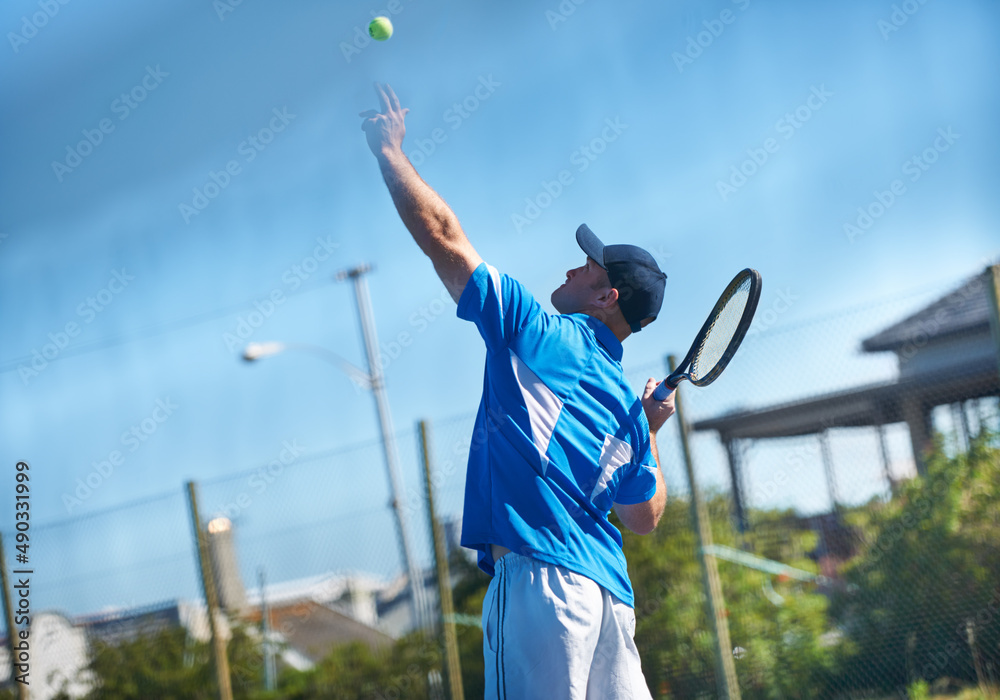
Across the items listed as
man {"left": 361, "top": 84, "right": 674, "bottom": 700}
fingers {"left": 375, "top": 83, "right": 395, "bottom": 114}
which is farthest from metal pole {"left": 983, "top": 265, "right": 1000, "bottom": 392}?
fingers {"left": 375, "top": 83, "right": 395, "bottom": 114}

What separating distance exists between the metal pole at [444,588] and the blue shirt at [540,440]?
3.93 m

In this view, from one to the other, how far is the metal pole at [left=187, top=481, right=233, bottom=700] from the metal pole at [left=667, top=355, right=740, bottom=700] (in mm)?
3771

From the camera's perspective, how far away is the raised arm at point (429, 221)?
219 centimetres

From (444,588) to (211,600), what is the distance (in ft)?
6.45

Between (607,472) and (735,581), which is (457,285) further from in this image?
(735,581)

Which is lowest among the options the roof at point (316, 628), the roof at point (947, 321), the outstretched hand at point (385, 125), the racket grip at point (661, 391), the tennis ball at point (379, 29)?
the roof at point (316, 628)

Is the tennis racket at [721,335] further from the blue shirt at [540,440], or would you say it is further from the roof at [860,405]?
the roof at [860,405]

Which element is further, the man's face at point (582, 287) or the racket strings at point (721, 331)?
the racket strings at point (721, 331)

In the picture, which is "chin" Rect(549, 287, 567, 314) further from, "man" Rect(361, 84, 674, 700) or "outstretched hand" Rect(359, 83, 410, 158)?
"outstretched hand" Rect(359, 83, 410, 158)

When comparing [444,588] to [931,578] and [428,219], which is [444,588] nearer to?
[931,578]

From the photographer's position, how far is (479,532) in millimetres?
2281

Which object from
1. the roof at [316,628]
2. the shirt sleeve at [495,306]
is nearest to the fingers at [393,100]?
the shirt sleeve at [495,306]

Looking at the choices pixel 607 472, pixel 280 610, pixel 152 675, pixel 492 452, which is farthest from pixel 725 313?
pixel 152 675

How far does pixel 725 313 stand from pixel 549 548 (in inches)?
57.9
